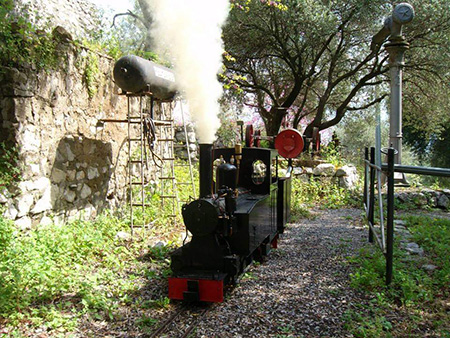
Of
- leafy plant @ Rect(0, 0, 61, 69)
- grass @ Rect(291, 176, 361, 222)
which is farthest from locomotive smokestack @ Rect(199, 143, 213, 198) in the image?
grass @ Rect(291, 176, 361, 222)

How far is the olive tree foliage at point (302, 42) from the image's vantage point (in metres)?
13.1

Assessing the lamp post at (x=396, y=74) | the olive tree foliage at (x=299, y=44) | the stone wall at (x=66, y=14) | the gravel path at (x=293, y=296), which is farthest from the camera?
the olive tree foliage at (x=299, y=44)

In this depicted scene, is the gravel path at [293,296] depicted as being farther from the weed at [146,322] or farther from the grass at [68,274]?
the grass at [68,274]

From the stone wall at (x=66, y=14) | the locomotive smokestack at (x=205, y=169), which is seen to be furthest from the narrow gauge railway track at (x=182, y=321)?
the stone wall at (x=66, y=14)

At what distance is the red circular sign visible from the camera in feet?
24.8

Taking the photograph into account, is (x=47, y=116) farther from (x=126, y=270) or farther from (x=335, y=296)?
(x=335, y=296)

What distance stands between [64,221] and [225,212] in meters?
3.16

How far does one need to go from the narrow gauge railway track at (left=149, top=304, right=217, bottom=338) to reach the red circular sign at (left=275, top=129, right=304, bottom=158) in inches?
150

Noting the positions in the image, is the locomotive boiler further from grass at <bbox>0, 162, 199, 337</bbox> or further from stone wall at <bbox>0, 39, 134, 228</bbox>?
stone wall at <bbox>0, 39, 134, 228</bbox>

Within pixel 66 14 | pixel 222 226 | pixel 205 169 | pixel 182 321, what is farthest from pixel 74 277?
pixel 66 14

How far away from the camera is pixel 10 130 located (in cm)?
559

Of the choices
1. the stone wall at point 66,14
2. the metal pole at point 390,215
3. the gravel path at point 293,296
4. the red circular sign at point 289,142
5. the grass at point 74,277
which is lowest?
the gravel path at point 293,296

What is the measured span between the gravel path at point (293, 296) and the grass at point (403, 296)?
→ 0.58 ft

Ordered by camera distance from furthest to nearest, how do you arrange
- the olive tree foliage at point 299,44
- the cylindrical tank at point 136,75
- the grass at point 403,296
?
the olive tree foliage at point 299,44 < the cylindrical tank at point 136,75 < the grass at point 403,296
